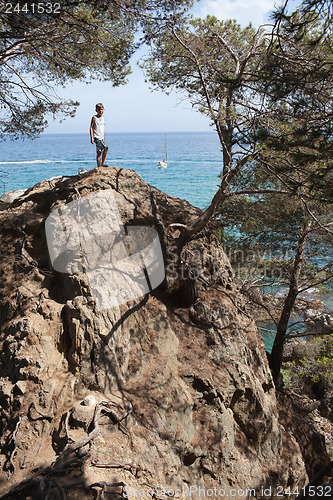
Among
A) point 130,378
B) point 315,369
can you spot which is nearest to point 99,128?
point 130,378

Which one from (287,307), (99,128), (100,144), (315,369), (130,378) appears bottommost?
(315,369)

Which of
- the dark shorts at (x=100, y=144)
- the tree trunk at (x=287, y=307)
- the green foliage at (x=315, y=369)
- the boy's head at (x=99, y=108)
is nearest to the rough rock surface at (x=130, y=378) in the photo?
the dark shorts at (x=100, y=144)

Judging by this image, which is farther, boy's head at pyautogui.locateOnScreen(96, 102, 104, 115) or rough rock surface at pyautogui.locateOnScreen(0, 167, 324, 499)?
boy's head at pyautogui.locateOnScreen(96, 102, 104, 115)

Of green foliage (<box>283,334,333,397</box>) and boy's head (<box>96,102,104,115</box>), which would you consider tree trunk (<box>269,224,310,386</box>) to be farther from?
boy's head (<box>96,102,104,115</box>)

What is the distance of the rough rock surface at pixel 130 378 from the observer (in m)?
4.79

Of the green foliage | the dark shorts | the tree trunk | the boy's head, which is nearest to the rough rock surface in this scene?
the dark shorts

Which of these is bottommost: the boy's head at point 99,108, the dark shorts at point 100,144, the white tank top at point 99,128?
the dark shorts at point 100,144

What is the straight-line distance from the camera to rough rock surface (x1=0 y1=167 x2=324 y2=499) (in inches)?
189

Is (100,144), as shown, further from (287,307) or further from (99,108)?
(287,307)

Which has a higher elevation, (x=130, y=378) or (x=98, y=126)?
(x=98, y=126)

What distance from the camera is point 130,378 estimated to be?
602 centimetres

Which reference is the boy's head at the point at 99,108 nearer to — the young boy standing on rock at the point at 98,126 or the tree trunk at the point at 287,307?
the young boy standing on rock at the point at 98,126

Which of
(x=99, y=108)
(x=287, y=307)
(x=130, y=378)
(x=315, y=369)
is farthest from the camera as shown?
(x=315, y=369)

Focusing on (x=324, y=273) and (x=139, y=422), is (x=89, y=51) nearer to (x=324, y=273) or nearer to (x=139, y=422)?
(x=139, y=422)
